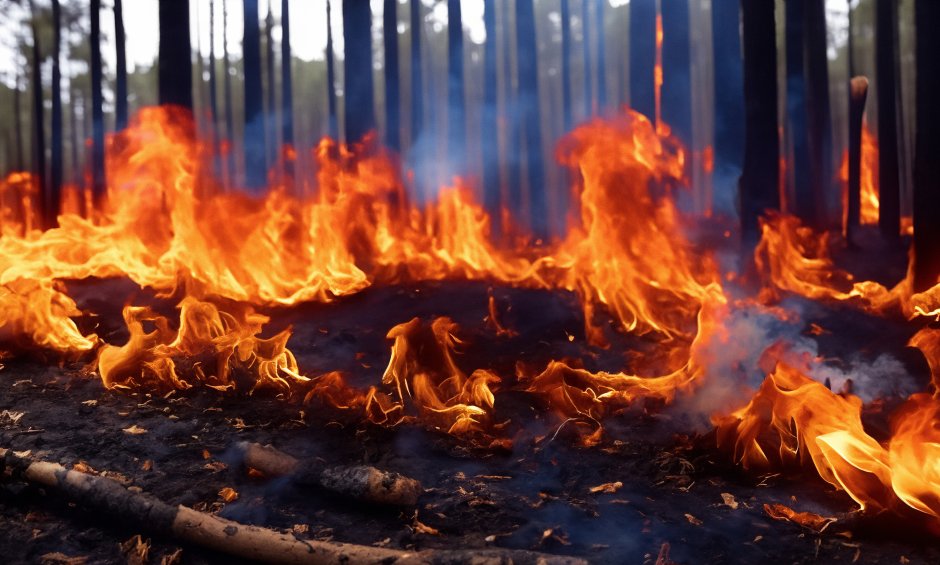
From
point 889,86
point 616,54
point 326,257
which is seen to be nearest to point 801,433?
point 326,257

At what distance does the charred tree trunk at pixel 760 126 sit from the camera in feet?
34.5

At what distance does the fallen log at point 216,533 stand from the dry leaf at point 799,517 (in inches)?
67.9

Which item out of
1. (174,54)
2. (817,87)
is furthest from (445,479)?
(817,87)

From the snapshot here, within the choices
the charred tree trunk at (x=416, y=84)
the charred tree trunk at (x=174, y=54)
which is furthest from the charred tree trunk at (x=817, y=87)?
the charred tree trunk at (x=174, y=54)

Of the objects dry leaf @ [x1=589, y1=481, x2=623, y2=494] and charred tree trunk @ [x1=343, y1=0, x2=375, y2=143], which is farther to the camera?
charred tree trunk @ [x1=343, y1=0, x2=375, y2=143]

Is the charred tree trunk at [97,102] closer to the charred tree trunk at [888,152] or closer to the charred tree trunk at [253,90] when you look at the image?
the charred tree trunk at [253,90]

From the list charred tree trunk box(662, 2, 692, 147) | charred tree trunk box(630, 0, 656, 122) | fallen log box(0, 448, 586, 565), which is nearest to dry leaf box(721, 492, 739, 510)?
fallen log box(0, 448, 586, 565)

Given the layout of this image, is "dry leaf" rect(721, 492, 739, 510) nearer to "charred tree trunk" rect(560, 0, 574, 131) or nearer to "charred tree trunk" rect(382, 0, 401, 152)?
"charred tree trunk" rect(382, 0, 401, 152)

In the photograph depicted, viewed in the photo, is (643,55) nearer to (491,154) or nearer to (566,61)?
(566,61)

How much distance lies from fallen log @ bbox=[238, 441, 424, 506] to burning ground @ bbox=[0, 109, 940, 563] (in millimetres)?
108

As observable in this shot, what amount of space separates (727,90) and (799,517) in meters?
11.0

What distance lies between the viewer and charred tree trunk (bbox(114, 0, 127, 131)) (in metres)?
20.9

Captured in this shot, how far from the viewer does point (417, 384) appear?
666 cm

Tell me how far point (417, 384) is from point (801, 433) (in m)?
3.46
